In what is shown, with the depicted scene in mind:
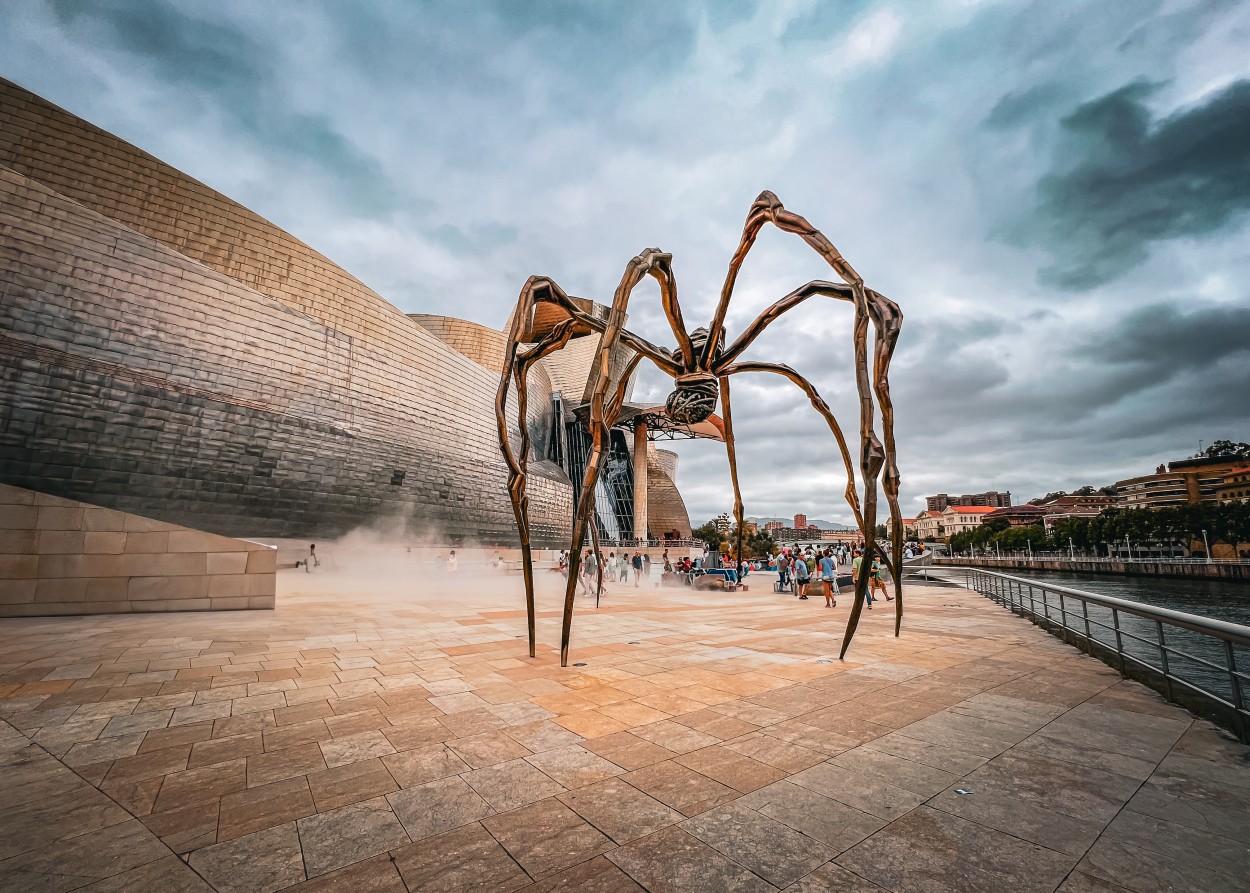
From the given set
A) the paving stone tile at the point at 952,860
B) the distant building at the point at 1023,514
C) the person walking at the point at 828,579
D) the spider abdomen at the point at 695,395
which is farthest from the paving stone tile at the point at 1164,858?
the distant building at the point at 1023,514

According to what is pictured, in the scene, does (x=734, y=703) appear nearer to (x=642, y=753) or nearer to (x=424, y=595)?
(x=642, y=753)

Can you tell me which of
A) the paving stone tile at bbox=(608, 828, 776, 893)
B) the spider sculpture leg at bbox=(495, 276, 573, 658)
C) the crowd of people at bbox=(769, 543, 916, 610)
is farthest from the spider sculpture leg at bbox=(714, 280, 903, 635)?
the crowd of people at bbox=(769, 543, 916, 610)

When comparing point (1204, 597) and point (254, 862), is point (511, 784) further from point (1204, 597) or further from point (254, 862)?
point (1204, 597)

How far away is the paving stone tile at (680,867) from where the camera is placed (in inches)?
75.5

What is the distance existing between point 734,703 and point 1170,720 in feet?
9.57

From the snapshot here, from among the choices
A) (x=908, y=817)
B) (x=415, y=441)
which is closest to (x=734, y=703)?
(x=908, y=817)

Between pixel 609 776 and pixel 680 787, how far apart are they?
39 centimetres

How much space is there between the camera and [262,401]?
774 inches

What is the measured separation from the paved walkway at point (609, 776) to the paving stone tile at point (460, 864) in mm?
11

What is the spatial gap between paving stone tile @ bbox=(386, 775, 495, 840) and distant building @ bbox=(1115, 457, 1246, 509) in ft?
351

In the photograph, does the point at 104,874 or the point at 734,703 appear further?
the point at 734,703

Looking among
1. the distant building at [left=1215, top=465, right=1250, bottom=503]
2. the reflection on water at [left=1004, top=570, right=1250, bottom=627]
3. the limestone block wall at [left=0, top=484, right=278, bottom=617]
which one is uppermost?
the distant building at [left=1215, top=465, right=1250, bottom=503]

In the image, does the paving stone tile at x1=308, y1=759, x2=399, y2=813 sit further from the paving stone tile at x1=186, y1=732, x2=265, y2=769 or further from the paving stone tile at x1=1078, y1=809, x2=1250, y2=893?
the paving stone tile at x1=1078, y1=809, x2=1250, y2=893

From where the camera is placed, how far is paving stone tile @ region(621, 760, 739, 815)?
2.58 m
